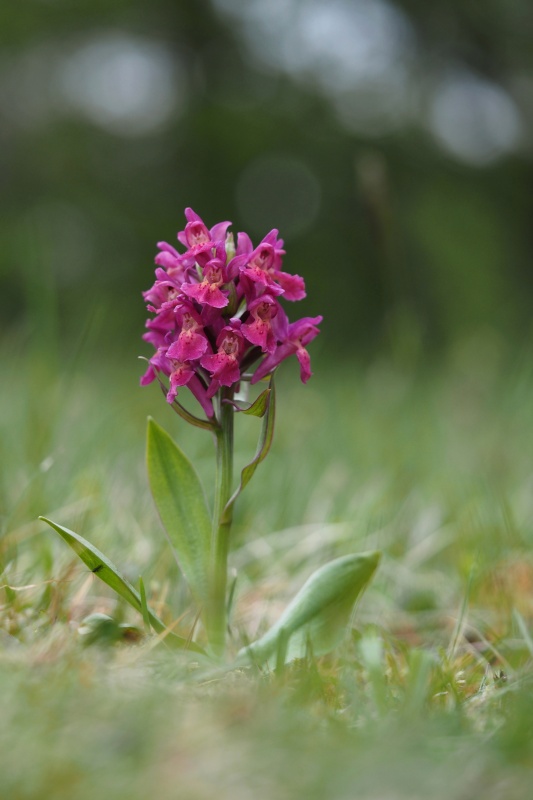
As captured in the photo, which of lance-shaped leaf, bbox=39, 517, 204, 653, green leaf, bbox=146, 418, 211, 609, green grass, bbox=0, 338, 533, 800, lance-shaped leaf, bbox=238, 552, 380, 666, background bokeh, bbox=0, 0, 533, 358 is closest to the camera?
green grass, bbox=0, 338, 533, 800

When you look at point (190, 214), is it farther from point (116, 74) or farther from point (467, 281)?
point (116, 74)

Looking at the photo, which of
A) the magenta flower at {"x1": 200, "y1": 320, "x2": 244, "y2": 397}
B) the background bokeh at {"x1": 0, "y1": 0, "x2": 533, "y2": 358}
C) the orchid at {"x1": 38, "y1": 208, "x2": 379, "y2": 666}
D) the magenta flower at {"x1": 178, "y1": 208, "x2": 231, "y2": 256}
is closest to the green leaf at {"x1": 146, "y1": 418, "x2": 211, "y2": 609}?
the orchid at {"x1": 38, "y1": 208, "x2": 379, "y2": 666}

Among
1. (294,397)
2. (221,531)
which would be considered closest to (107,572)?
(221,531)

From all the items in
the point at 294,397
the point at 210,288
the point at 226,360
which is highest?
the point at 210,288

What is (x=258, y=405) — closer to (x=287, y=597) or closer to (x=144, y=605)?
(x=144, y=605)

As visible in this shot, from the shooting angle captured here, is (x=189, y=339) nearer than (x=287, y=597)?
Yes

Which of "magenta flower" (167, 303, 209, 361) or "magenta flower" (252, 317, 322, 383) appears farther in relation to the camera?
"magenta flower" (252, 317, 322, 383)

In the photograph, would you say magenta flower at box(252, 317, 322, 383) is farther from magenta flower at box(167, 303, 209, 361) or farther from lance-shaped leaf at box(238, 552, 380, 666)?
lance-shaped leaf at box(238, 552, 380, 666)

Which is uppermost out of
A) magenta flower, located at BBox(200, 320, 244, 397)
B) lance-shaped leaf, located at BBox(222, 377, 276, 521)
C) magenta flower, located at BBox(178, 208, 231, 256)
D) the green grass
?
magenta flower, located at BBox(178, 208, 231, 256)

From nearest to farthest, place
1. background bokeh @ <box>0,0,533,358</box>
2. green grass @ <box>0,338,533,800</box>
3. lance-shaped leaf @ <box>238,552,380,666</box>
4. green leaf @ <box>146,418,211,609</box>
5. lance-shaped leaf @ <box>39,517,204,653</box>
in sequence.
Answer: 1. green grass @ <box>0,338,533,800</box>
2. lance-shaped leaf @ <box>39,517,204,653</box>
3. lance-shaped leaf @ <box>238,552,380,666</box>
4. green leaf @ <box>146,418,211,609</box>
5. background bokeh @ <box>0,0,533,358</box>
